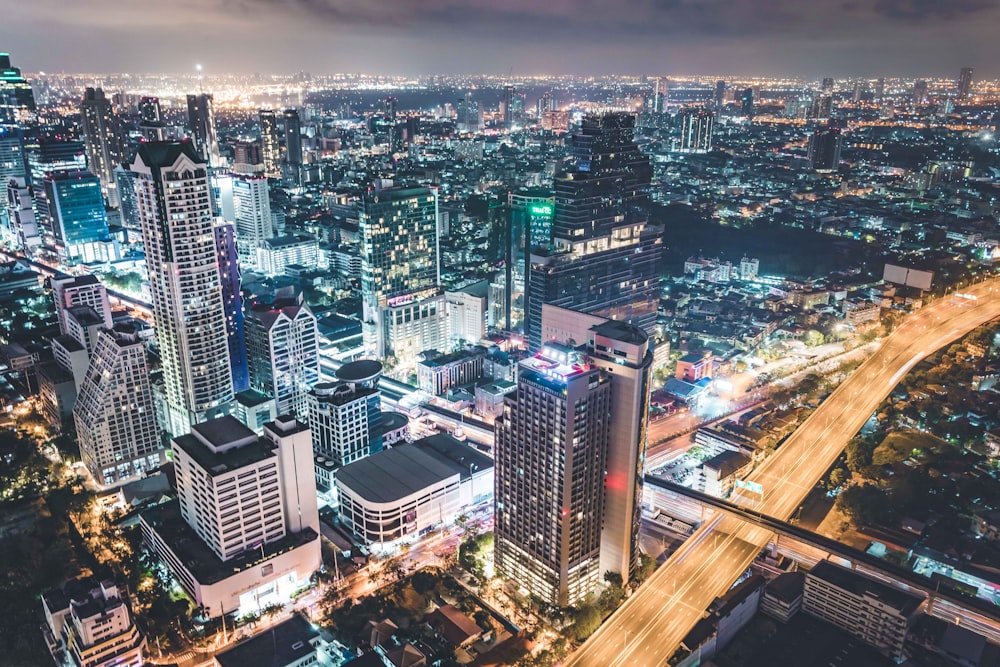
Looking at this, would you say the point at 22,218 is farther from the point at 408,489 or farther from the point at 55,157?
the point at 408,489

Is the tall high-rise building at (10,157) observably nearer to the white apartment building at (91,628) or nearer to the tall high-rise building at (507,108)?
the white apartment building at (91,628)

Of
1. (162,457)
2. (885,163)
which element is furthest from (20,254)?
(885,163)

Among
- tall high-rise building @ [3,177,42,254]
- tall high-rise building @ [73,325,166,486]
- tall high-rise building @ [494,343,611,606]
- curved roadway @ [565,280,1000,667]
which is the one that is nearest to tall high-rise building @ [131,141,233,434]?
tall high-rise building @ [73,325,166,486]

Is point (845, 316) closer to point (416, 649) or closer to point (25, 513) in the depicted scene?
point (416, 649)

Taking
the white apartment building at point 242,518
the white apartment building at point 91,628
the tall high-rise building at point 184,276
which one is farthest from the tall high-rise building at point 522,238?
the white apartment building at point 91,628

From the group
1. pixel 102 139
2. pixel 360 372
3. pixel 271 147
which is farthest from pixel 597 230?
pixel 271 147

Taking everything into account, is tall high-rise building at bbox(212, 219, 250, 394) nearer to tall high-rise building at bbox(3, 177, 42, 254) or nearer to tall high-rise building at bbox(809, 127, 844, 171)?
tall high-rise building at bbox(3, 177, 42, 254)
